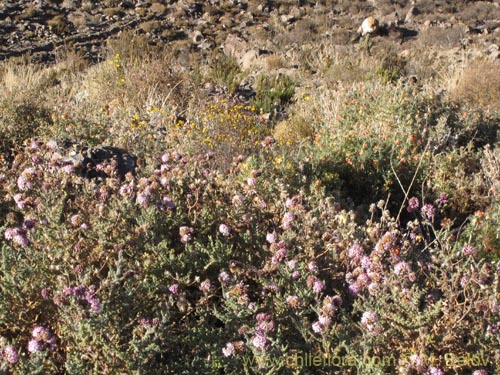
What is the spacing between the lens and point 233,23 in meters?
25.0

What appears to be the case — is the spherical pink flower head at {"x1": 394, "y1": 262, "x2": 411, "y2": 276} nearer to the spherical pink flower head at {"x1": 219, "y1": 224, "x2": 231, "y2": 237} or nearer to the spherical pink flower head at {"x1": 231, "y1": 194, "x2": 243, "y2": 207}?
the spherical pink flower head at {"x1": 219, "y1": 224, "x2": 231, "y2": 237}

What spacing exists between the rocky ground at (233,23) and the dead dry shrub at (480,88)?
8.76 m

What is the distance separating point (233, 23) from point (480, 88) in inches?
716

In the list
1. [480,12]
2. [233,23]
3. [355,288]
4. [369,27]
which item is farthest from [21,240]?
[480,12]

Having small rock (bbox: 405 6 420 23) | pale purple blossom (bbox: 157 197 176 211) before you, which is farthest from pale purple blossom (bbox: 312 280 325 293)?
small rock (bbox: 405 6 420 23)

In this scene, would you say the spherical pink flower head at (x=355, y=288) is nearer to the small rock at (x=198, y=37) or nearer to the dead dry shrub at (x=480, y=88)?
the dead dry shrub at (x=480, y=88)

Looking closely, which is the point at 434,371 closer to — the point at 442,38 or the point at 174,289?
the point at 174,289

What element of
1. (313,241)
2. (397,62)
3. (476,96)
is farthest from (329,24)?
(313,241)

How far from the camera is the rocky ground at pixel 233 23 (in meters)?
19.8

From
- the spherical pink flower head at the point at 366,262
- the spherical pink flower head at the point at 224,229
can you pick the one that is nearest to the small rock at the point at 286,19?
the spherical pink flower head at the point at 224,229

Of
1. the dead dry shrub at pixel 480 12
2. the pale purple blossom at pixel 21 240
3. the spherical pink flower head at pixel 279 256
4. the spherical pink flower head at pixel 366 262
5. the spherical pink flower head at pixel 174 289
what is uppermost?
the pale purple blossom at pixel 21 240

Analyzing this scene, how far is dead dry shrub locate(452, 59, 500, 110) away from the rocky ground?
8756 millimetres

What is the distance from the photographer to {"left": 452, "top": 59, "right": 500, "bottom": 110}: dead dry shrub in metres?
8.17

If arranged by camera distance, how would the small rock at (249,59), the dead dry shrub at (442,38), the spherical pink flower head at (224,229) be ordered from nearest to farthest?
the spherical pink flower head at (224,229), the small rock at (249,59), the dead dry shrub at (442,38)
